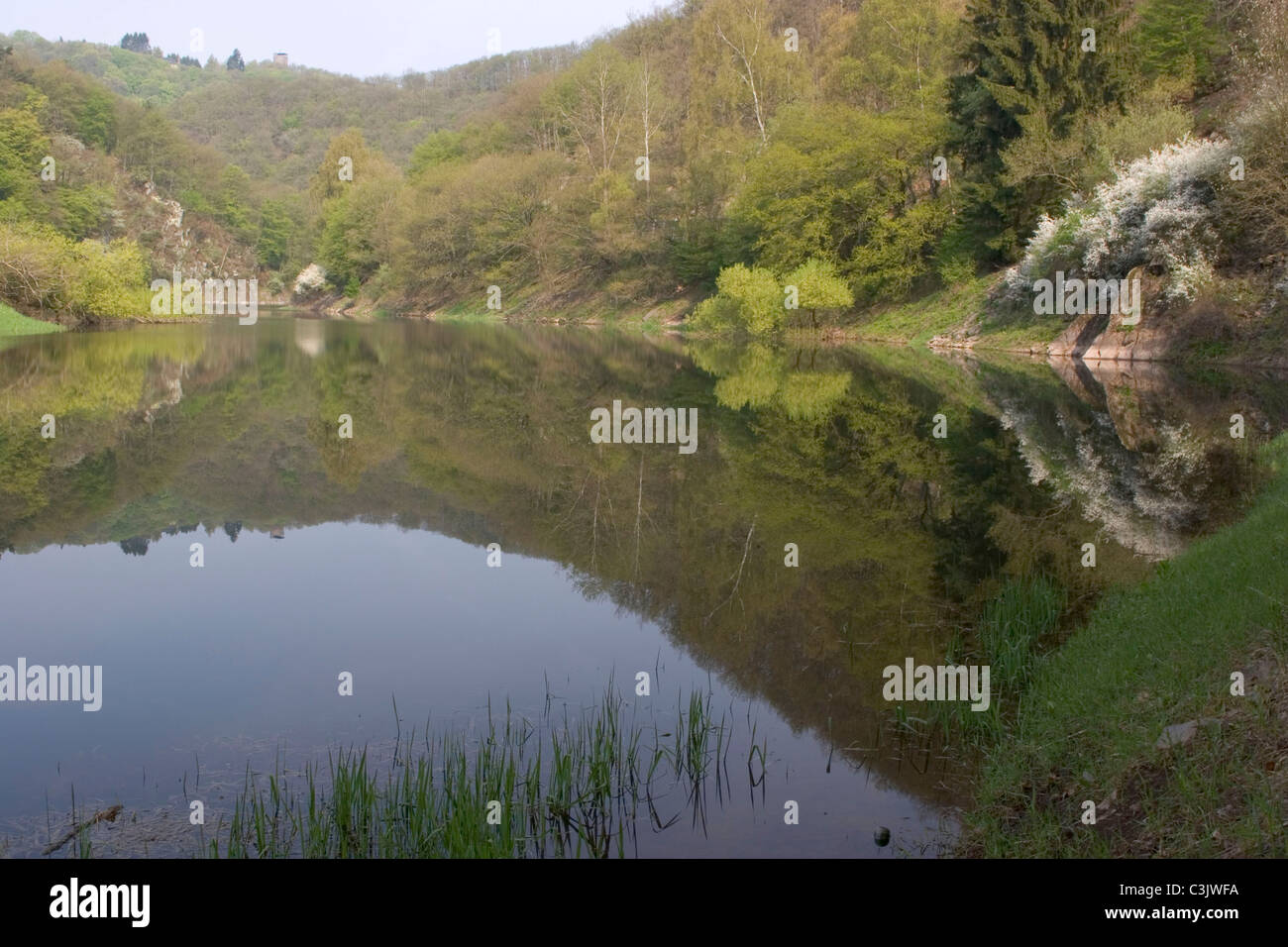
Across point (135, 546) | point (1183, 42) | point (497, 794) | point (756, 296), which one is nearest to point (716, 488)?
point (135, 546)

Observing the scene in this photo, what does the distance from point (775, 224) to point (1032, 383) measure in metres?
25.1

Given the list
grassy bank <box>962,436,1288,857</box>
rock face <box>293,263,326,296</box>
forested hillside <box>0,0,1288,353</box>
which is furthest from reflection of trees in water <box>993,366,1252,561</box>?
rock face <box>293,263,326,296</box>

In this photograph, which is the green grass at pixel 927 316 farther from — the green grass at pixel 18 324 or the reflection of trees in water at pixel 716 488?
the green grass at pixel 18 324

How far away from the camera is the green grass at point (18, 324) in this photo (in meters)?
49.3

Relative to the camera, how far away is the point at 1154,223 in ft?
104

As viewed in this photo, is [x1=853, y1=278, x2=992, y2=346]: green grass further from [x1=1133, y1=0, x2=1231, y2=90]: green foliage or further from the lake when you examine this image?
the lake

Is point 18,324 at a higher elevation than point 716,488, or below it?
higher

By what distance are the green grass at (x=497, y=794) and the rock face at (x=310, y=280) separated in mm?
107479

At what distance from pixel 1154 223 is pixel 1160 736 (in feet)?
97.6

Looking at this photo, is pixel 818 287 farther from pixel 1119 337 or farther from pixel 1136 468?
pixel 1136 468

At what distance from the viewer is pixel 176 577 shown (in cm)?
1174

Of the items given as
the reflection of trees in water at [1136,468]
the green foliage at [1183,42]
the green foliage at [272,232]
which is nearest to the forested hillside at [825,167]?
the green foliage at [1183,42]

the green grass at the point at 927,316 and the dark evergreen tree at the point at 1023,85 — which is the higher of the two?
the dark evergreen tree at the point at 1023,85

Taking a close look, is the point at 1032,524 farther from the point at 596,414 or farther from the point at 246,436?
the point at 246,436
